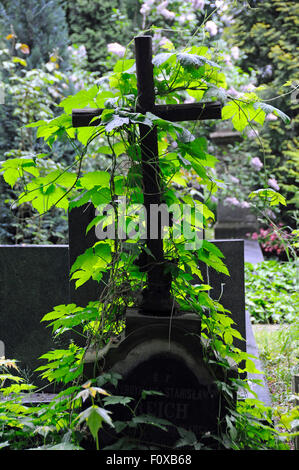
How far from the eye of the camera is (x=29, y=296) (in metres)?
3.27

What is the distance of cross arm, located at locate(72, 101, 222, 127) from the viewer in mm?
1741

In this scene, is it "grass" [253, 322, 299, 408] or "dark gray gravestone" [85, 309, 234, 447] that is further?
"grass" [253, 322, 299, 408]

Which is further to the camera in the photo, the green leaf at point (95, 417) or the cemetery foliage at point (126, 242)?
the cemetery foliage at point (126, 242)

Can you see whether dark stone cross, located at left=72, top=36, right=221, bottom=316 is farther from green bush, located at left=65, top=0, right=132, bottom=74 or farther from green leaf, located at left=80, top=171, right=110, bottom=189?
green bush, located at left=65, top=0, right=132, bottom=74

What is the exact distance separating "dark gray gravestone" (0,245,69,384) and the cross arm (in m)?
1.60

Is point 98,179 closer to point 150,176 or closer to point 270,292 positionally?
point 150,176

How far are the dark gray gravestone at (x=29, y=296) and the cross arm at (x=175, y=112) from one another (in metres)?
1.60

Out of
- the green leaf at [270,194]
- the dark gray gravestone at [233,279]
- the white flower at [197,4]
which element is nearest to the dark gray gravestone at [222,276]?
the dark gray gravestone at [233,279]

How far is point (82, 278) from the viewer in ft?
6.63

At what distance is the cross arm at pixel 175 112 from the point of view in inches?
68.6

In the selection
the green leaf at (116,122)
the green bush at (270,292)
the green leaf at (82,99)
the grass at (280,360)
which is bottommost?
the grass at (280,360)

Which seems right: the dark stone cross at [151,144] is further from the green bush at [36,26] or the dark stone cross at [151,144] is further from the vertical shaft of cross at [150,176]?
the green bush at [36,26]

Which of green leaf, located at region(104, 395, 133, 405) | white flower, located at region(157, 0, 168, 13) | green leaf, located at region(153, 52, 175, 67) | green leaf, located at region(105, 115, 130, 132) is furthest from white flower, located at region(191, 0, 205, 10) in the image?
green leaf, located at region(104, 395, 133, 405)
